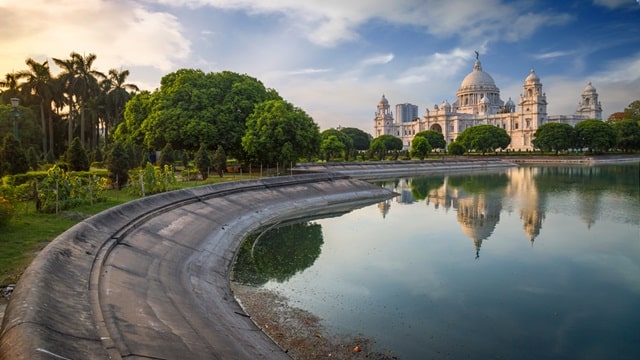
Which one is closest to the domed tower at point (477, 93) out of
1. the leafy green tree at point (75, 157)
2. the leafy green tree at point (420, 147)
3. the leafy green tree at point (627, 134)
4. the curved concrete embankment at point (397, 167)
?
the leafy green tree at point (627, 134)

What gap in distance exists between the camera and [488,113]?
14175cm

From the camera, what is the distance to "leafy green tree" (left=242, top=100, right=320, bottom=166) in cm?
3588

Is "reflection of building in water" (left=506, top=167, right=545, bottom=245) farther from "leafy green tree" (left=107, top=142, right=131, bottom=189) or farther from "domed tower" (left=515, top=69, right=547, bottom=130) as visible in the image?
"domed tower" (left=515, top=69, right=547, bottom=130)

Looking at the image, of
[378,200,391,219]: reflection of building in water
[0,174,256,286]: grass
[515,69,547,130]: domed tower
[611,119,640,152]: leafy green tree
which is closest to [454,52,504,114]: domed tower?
[515,69,547,130]: domed tower

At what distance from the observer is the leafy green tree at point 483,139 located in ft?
325

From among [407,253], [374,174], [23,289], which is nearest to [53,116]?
[374,174]

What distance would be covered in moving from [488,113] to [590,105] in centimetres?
2700

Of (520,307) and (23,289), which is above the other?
(23,289)

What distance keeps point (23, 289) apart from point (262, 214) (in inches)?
707

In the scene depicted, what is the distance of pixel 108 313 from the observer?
812 centimetres

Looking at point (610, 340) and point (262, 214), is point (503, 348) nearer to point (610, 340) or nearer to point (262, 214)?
point (610, 340)

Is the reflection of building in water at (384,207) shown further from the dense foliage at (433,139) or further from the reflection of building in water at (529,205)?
the dense foliage at (433,139)

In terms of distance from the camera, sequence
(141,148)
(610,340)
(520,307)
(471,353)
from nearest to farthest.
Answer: (471,353), (610,340), (520,307), (141,148)

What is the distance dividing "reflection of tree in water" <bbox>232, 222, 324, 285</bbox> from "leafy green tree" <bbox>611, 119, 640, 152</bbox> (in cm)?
9391
